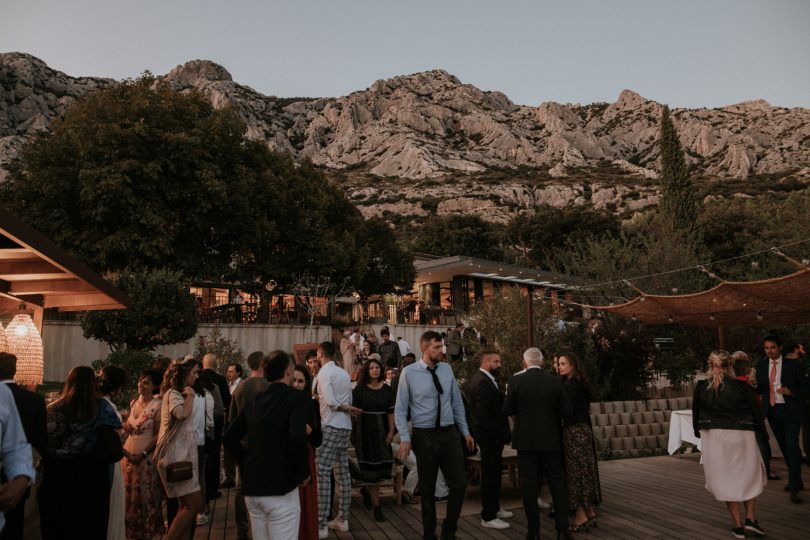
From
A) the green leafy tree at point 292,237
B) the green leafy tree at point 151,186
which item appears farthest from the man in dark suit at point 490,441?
the green leafy tree at point 292,237

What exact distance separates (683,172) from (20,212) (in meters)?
38.7

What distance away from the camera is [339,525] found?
17.7ft

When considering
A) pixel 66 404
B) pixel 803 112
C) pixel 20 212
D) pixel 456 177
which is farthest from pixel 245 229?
pixel 803 112

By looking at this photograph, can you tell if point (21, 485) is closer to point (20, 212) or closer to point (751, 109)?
point (20, 212)

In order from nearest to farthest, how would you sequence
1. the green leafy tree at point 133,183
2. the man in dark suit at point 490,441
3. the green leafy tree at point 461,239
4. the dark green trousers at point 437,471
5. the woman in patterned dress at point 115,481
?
the woman in patterned dress at point 115,481
the dark green trousers at point 437,471
the man in dark suit at point 490,441
the green leafy tree at point 133,183
the green leafy tree at point 461,239

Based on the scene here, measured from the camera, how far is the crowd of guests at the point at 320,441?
3479 millimetres

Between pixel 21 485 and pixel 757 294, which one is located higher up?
pixel 757 294

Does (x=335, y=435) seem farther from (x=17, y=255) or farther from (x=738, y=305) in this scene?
(x=738, y=305)

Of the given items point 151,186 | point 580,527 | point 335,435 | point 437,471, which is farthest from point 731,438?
point 151,186

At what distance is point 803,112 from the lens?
105 metres

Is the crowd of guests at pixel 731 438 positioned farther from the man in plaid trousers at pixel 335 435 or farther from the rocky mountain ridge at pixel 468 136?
the rocky mountain ridge at pixel 468 136

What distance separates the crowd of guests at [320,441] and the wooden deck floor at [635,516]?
0.18m

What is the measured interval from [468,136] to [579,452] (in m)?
110

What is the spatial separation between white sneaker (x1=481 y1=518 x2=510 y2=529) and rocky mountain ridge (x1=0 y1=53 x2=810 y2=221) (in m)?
68.3
